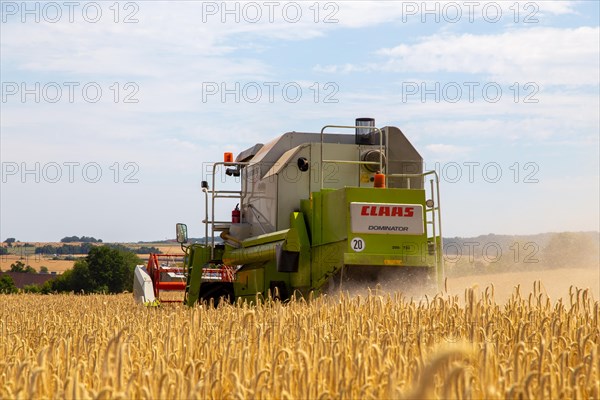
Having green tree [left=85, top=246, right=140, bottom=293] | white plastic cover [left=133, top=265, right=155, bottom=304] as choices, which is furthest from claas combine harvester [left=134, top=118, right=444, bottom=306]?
green tree [left=85, top=246, right=140, bottom=293]

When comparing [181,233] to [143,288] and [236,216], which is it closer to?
[236,216]

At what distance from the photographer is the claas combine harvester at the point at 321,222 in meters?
11.4

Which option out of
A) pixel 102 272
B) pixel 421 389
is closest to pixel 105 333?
pixel 421 389

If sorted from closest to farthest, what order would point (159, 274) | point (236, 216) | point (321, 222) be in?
point (321, 222) → point (236, 216) → point (159, 274)

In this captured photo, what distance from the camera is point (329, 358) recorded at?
4.93 meters

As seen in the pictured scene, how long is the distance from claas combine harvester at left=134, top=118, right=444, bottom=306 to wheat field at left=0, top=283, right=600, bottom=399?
250 centimetres

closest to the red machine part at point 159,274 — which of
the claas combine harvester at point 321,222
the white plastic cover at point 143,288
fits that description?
the white plastic cover at point 143,288

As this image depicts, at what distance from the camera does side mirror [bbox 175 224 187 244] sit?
1520 centimetres

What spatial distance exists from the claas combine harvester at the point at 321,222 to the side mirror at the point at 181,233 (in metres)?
0.02

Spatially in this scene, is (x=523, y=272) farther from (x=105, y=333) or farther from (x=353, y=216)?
(x=105, y=333)

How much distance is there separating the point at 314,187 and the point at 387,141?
130 centimetres

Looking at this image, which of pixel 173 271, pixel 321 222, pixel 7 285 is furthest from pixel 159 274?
pixel 7 285

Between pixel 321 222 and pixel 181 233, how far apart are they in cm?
410

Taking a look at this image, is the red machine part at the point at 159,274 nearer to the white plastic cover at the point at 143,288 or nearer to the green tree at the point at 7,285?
the white plastic cover at the point at 143,288
